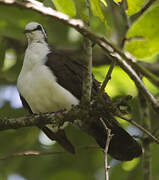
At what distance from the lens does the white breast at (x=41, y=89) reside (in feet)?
12.6

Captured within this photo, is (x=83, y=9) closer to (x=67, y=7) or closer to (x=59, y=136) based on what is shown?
(x=67, y=7)

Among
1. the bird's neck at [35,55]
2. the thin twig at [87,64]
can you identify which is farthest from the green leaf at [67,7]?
the bird's neck at [35,55]

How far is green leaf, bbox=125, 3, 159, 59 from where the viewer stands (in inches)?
57.1

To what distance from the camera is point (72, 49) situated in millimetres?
6000

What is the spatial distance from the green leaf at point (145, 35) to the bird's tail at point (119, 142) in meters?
2.30

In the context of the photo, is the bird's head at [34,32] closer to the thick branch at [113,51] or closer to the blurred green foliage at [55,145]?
the blurred green foliage at [55,145]

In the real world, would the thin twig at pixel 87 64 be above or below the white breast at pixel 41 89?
above

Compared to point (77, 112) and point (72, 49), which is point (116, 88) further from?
point (77, 112)

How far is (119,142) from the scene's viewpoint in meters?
4.04

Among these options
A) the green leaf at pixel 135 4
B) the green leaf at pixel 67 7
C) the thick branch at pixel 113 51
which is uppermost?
the green leaf at pixel 135 4

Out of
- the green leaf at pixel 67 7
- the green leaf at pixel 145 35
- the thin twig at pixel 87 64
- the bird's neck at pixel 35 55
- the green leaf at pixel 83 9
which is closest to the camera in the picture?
the green leaf at pixel 145 35

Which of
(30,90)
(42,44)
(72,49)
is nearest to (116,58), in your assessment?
(30,90)

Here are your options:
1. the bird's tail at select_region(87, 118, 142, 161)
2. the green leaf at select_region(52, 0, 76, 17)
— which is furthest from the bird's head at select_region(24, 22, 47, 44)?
the green leaf at select_region(52, 0, 76, 17)

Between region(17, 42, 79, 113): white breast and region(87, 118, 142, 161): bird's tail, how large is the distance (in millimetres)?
380
